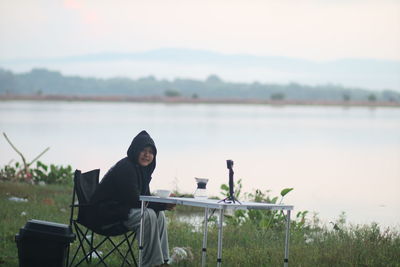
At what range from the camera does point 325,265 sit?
285 inches

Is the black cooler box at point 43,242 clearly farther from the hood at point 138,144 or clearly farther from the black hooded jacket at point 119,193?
the hood at point 138,144

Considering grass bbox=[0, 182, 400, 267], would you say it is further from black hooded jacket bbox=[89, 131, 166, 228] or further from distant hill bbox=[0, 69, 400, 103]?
distant hill bbox=[0, 69, 400, 103]

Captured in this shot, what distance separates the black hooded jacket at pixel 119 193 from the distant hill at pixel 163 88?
71.0 m

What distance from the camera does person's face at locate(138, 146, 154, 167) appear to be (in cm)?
Result: 697

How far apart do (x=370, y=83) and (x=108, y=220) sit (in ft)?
370

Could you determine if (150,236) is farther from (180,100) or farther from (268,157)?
(180,100)

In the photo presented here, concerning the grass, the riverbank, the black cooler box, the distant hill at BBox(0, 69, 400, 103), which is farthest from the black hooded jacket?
the distant hill at BBox(0, 69, 400, 103)

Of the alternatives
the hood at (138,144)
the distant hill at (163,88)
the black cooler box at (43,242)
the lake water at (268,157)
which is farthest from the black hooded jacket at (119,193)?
the distant hill at (163,88)

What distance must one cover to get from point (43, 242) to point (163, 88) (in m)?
80.4

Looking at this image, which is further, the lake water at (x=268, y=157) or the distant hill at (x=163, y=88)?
the distant hill at (x=163, y=88)

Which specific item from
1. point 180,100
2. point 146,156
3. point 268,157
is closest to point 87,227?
point 146,156

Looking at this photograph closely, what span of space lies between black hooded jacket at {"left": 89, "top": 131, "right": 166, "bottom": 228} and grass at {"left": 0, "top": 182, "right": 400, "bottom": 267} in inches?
25.8

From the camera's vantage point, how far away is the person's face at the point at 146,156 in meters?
6.97

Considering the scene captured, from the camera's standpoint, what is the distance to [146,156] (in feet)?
22.9
